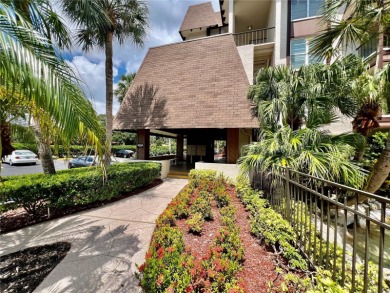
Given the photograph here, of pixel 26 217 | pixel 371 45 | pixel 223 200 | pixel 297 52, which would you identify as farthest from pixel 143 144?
pixel 297 52

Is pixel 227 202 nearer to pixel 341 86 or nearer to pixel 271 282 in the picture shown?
pixel 271 282

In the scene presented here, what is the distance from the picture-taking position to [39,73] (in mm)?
2283

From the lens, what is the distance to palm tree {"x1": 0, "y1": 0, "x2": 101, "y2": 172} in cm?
216

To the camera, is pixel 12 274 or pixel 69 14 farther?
pixel 69 14

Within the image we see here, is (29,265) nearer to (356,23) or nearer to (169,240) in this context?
(169,240)

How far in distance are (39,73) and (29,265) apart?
11.3 ft

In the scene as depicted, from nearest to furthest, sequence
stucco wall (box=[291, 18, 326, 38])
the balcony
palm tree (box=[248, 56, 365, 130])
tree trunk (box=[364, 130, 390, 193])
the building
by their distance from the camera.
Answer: tree trunk (box=[364, 130, 390, 193]) < the balcony < palm tree (box=[248, 56, 365, 130]) < the building < stucco wall (box=[291, 18, 326, 38])

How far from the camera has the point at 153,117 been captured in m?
10.7

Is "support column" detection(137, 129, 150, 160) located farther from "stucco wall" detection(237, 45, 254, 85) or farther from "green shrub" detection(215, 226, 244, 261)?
"green shrub" detection(215, 226, 244, 261)

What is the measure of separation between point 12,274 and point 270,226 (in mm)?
4685

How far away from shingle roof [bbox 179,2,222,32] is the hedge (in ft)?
60.0

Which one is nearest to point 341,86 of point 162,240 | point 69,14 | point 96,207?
point 162,240

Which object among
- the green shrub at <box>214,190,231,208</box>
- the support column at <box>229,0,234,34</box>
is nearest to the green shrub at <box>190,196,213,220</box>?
the green shrub at <box>214,190,231,208</box>

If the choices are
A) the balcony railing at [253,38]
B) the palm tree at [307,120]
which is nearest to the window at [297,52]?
the balcony railing at [253,38]
